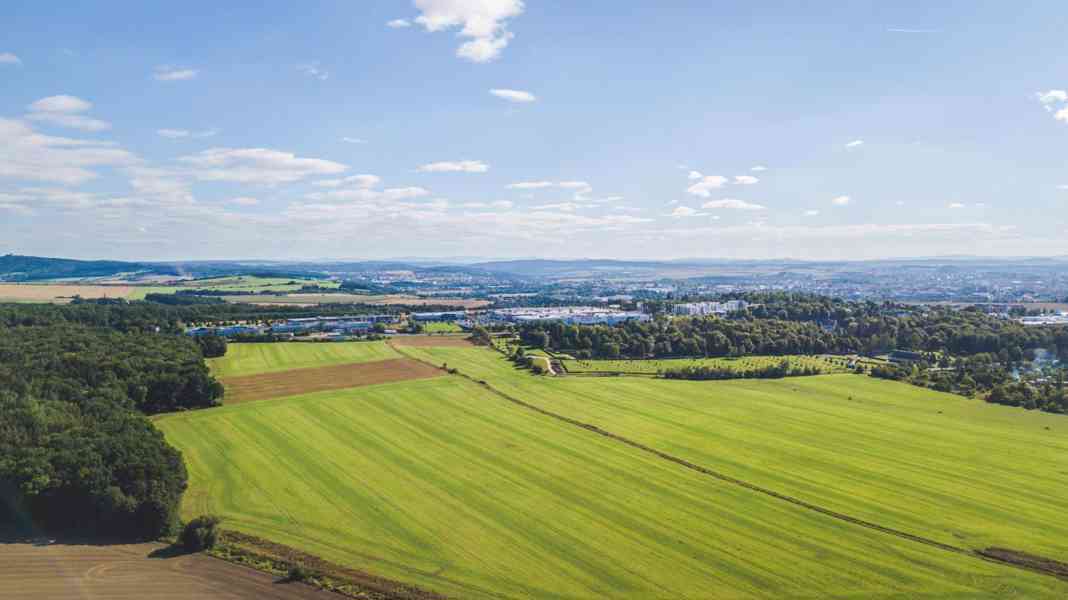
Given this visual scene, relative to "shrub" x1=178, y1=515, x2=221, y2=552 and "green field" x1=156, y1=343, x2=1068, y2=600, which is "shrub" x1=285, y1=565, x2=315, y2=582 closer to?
"green field" x1=156, y1=343, x2=1068, y2=600

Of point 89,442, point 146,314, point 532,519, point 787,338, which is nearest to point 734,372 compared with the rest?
point 787,338

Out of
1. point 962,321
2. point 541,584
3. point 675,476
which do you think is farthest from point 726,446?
point 962,321

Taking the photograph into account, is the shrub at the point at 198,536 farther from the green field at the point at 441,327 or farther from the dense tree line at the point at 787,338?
the green field at the point at 441,327

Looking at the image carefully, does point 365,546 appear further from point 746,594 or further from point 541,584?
point 746,594

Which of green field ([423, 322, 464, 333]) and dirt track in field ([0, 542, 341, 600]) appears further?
green field ([423, 322, 464, 333])

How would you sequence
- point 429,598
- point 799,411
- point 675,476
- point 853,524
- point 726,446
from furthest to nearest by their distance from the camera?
point 799,411
point 726,446
point 675,476
point 853,524
point 429,598

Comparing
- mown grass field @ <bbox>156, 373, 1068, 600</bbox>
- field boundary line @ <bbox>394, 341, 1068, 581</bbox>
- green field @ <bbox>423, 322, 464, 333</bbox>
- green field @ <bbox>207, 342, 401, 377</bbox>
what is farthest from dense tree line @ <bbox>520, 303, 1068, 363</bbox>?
mown grass field @ <bbox>156, 373, 1068, 600</bbox>

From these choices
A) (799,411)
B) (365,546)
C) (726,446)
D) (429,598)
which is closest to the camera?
(429,598)
